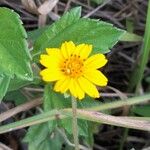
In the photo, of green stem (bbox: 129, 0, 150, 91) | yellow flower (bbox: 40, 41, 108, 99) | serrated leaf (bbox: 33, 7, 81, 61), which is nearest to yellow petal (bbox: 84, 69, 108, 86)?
yellow flower (bbox: 40, 41, 108, 99)

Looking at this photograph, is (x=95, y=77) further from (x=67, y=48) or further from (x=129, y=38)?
(x=129, y=38)

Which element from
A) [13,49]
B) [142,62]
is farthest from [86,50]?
[142,62]

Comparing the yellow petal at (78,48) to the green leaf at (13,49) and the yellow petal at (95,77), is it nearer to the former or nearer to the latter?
the yellow petal at (95,77)

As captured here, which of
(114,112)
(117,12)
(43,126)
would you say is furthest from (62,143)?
(117,12)

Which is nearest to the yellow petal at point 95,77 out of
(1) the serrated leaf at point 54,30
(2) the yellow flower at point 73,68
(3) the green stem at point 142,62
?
(2) the yellow flower at point 73,68

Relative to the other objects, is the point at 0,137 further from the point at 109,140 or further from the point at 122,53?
the point at 122,53

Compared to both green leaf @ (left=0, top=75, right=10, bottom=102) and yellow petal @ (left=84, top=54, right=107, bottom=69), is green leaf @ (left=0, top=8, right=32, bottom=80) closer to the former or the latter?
green leaf @ (left=0, top=75, right=10, bottom=102)
